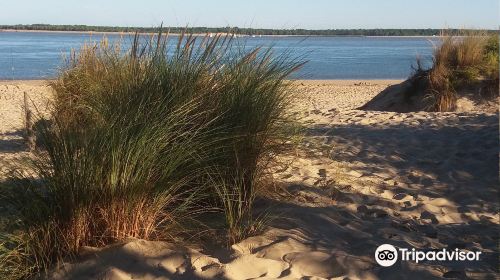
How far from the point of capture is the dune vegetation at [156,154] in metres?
3.95

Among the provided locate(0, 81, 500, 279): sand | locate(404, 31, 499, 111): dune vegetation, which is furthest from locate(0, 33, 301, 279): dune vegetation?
locate(404, 31, 499, 111): dune vegetation

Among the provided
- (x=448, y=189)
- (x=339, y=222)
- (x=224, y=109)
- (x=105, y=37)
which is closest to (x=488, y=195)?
(x=448, y=189)

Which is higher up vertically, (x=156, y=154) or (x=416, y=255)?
(x=156, y=154)

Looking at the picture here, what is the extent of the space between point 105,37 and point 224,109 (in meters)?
3.96

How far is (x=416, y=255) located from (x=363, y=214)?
907 mm

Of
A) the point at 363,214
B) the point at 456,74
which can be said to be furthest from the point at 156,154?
the point at 456,74

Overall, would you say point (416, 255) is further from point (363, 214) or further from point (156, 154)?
point (156, 154)

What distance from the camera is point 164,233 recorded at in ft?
13.8

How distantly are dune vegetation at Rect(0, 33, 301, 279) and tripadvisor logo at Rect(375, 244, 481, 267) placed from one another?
88 centimetres

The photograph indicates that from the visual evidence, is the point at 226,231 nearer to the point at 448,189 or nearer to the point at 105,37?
the point at 448,189

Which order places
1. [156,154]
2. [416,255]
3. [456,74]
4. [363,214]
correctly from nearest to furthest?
[416,255] < [156,154] < [363,214] < [456,74]

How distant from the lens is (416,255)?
13.4 feet

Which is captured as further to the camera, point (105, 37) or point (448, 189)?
point (105, 37)

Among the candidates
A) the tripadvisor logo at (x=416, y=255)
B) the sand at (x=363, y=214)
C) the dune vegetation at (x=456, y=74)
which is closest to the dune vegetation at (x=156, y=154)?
the sand at (x=363, y=214)
